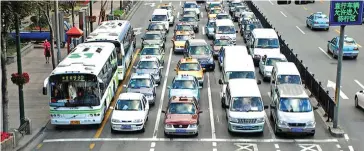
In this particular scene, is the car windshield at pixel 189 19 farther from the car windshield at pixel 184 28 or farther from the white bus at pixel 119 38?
the white bus at pixel 119 38

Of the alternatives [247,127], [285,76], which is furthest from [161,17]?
[247,127]

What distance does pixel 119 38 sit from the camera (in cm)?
4359

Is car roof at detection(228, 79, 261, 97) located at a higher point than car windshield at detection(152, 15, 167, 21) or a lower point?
lower

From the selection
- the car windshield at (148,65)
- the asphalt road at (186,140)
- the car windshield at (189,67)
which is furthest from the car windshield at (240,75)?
the car windshield at (148,65)

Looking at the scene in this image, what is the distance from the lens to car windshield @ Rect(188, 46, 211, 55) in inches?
1828

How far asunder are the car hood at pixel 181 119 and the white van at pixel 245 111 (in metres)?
1.74

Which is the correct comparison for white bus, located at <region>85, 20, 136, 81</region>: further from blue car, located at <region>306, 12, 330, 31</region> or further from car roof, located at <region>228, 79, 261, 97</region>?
blue car, located at <region>306, 12, 330, 31</region>

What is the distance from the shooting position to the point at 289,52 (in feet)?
152

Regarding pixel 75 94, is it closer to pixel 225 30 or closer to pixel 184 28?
pixel 225 30

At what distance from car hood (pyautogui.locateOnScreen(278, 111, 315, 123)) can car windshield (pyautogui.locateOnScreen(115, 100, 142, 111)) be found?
687cm

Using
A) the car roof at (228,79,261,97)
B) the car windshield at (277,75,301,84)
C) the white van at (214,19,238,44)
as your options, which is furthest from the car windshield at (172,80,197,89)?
the white van at (214,19,238,44)

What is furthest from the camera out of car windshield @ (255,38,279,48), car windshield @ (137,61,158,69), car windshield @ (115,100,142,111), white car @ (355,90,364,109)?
car windshield @ (255,38,279,48)

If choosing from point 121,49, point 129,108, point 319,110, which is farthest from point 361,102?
point 121,49

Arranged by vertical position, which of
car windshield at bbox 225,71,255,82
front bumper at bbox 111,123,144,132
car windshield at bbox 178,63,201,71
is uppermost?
car windshield at bbox 225,71,255,82
